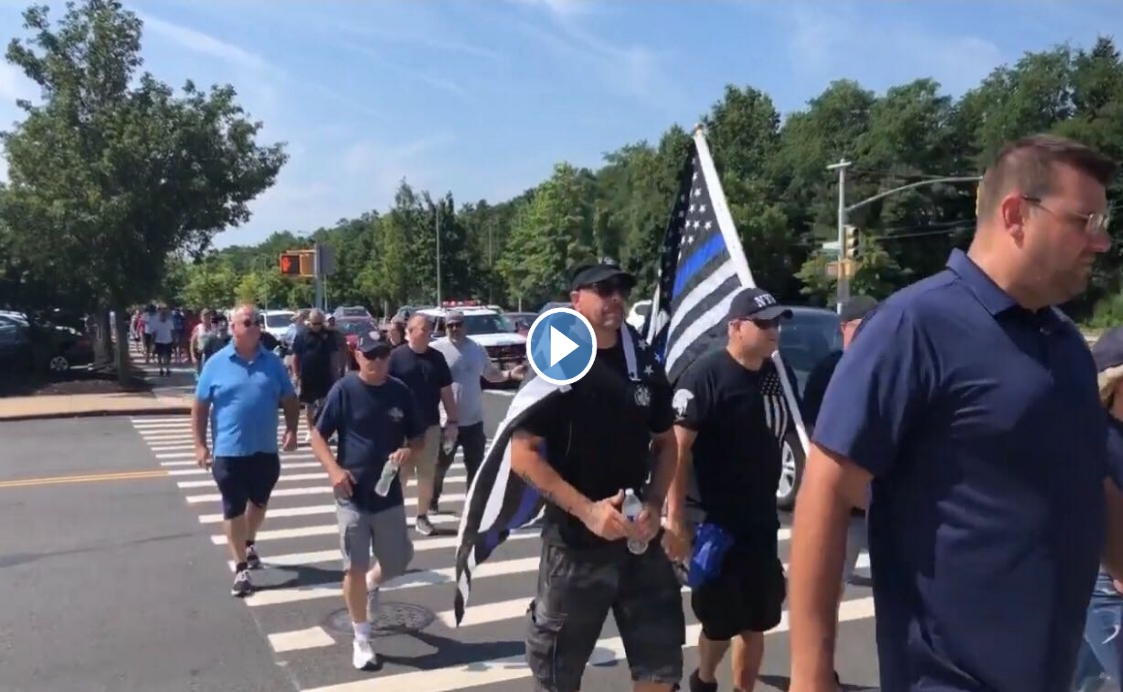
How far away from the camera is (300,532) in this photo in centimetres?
970

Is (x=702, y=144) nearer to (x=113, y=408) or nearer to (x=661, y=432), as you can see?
(x=661, y=432)

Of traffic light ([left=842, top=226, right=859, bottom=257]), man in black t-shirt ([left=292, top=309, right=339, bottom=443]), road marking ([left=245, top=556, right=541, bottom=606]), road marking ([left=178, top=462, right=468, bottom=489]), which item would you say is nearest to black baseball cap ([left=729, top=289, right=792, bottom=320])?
road marking ([left=245, top=556, right=541, bottom=606])

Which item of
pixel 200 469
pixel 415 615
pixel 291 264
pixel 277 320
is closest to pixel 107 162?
pixel 291 264

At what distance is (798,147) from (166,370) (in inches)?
2185

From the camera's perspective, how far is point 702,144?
5.75 metres

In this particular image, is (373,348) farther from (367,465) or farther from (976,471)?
(976,471)

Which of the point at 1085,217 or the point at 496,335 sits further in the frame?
the point at 496,335

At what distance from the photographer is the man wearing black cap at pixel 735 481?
15.2 ft

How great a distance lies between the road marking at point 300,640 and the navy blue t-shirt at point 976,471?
15.9 ft

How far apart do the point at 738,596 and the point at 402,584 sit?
368 cm

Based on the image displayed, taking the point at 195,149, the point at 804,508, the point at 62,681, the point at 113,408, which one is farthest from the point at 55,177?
the point at 804,508

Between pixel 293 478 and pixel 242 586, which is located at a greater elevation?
pixel 242 586

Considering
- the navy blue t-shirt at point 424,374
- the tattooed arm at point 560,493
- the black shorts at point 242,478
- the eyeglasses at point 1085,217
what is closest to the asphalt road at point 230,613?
the black shorts at point 242,478

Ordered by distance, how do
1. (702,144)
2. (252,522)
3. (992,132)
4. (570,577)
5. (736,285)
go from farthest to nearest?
(992,132) → (252,522) → (702,144) → (736,285) → (570,577)
